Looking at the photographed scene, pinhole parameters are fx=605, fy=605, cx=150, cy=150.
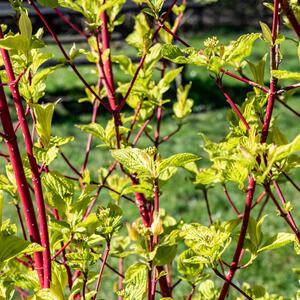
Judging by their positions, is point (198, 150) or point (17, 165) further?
point (198, 150)

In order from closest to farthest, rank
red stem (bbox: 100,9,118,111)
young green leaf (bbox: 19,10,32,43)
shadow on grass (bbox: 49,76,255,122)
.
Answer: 1. young green leaf (bbox: 19,10,32,43)
2. red stem (bbox: 100,9,118,111)
3. shadow on grass (bbox: 49,76,255,122)

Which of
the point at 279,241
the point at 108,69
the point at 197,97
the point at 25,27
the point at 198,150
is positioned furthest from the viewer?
the point at 197,97

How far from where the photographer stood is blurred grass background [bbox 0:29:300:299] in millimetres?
3049

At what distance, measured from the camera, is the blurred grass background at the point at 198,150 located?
3.05 metres

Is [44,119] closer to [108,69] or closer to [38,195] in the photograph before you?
[38,195]

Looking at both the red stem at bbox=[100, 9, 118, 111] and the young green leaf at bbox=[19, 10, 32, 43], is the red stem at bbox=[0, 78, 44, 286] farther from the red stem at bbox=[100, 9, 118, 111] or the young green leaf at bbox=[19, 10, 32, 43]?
the red stem at bbox=[100, 9, 118, 111]

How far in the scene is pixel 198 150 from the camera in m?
4.51

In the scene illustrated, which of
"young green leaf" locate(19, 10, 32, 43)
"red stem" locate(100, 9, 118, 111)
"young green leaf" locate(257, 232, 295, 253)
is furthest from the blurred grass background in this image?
"young green leaf" locate(19, 10, 32, 43)

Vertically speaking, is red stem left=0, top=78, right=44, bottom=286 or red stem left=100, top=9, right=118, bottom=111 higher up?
red stem left=100, top=9, right=118, bottom=111

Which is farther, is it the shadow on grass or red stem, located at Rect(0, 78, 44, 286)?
the shadow on grass

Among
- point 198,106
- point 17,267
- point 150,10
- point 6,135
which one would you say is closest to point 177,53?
point 150,10

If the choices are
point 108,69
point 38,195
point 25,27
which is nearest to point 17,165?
point 38,195

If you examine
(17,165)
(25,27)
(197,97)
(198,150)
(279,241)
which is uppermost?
(197,97)

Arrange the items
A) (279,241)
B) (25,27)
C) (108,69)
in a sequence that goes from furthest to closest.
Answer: (108,69)
(279,241)
(25,27)
